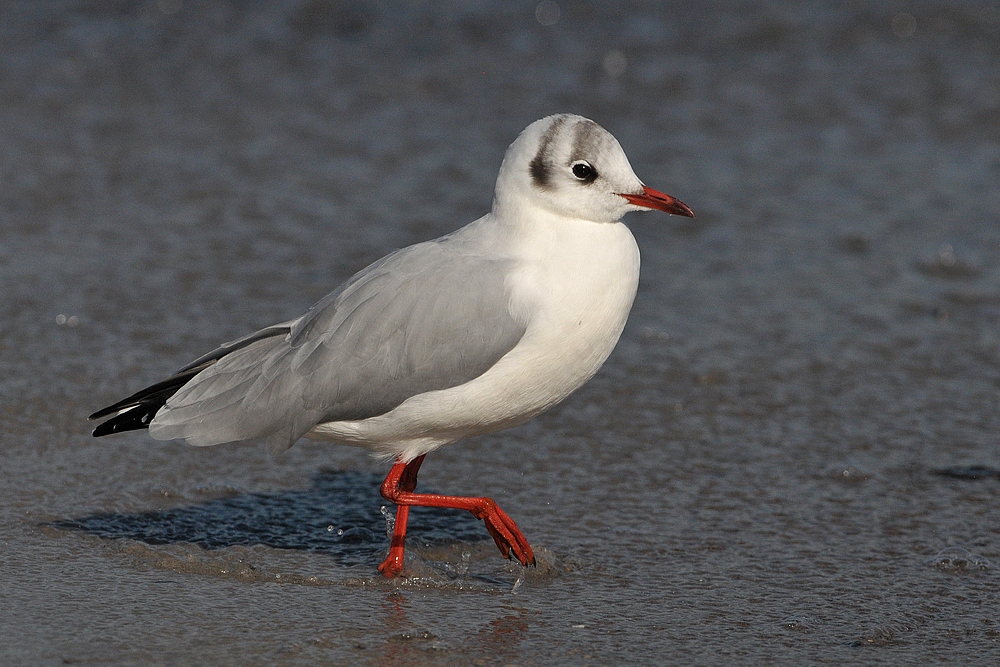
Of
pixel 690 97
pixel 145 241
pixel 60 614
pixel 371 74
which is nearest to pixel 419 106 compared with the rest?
pixel 371 74

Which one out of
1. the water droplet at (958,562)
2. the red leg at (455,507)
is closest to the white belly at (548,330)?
the red leg at (455,507)

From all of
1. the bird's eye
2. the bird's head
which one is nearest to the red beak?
the bird's head

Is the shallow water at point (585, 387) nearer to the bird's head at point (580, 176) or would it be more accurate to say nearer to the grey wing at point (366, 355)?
the grey wing at point (366, 355)

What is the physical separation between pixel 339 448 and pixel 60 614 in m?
1.80

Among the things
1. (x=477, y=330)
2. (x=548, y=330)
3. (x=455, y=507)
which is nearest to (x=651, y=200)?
(x=548, y=330)

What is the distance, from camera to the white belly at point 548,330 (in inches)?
169

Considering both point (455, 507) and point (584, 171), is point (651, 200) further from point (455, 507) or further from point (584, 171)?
point (455, 507)

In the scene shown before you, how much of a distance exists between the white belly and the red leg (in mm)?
226

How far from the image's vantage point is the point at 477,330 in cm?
430

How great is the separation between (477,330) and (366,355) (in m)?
0.40

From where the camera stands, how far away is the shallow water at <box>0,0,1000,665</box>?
416cm

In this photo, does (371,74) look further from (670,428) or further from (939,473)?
(939,473)

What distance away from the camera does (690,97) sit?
32.3ft

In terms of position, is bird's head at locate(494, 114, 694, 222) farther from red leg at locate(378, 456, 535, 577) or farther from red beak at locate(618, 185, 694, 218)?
red leg at locate(378, 456, 535, 577)
